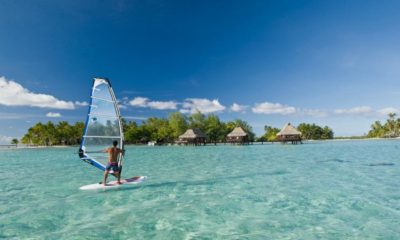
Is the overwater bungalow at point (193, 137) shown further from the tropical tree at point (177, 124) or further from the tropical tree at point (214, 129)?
the tropical tree at point (214, 129)

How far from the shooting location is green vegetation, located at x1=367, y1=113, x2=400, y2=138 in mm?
98750

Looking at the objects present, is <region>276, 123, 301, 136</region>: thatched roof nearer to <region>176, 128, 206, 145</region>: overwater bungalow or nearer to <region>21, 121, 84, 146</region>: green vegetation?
<region>176, 128, 206, 145</region>: overwater bungalow

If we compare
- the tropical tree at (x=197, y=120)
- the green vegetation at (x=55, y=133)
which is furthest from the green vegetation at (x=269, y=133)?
the green vegetation at (x=55, y=133)

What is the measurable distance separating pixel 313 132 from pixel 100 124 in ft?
343

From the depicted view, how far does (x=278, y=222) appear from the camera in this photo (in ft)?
20.7

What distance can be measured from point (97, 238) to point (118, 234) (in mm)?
412

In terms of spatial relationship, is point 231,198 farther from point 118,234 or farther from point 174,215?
point 118,234

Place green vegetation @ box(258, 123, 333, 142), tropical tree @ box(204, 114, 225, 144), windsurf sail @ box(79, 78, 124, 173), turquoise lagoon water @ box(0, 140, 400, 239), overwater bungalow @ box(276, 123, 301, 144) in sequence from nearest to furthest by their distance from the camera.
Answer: turquoise lagoon water @ box(0, 140, 400, 239), windsurf sail @ box(79, 78, 124, 173), overwater bungalow @ box(276, 123, 301, 144), tropical tree @ box(204, 114, 225, 144), green vegetation @ box(258, 123, 333, 142)

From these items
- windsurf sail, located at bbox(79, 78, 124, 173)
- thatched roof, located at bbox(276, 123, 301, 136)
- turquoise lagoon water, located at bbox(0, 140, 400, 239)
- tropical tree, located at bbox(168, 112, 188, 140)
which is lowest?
turquoise lagoon water, located at bbox(0, 140, 400, 239)

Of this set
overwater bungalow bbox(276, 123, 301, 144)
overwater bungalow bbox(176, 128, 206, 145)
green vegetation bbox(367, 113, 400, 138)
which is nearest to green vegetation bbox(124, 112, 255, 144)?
overwater bungalow bbox(176, 128, 206, 145)

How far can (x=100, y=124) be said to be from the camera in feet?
34.4

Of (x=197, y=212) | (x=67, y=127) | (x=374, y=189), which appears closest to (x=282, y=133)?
(x=374, y=189)

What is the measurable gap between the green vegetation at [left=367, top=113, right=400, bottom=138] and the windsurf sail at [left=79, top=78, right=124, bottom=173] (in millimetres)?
112398

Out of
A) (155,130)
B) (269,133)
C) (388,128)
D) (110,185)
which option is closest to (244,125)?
(269,133)
